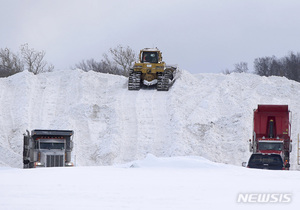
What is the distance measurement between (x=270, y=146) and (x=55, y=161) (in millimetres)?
10870

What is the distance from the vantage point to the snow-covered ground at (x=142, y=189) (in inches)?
508

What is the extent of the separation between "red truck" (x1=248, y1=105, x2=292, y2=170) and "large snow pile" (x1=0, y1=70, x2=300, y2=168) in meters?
3.00

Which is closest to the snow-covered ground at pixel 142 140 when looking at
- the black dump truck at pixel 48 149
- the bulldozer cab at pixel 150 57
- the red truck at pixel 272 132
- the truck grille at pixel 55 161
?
the truck grille at pixel 55 161

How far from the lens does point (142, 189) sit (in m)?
15.3

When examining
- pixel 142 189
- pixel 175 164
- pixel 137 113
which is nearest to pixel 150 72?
pixel 137 113

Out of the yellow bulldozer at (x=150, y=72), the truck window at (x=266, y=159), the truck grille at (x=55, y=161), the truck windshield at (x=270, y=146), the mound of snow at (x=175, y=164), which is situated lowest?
the truck grille at (x=55, y=161)

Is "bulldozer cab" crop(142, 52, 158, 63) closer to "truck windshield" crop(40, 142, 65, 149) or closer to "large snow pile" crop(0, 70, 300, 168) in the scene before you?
"large snow pile" crop(0, 70, 300, 168)

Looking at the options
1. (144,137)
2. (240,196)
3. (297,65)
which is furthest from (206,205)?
(297,65)

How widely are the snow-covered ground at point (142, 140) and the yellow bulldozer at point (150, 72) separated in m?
0.85

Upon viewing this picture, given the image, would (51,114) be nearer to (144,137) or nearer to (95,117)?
(95,117)

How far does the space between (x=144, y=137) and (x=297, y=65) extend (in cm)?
5103

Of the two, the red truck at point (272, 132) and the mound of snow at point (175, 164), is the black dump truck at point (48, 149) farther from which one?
the red truck at point (272, 132)

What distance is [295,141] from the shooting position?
37875 millimetres

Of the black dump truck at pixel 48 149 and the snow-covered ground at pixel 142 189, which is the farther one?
the black dump truck at pixel 48 149
